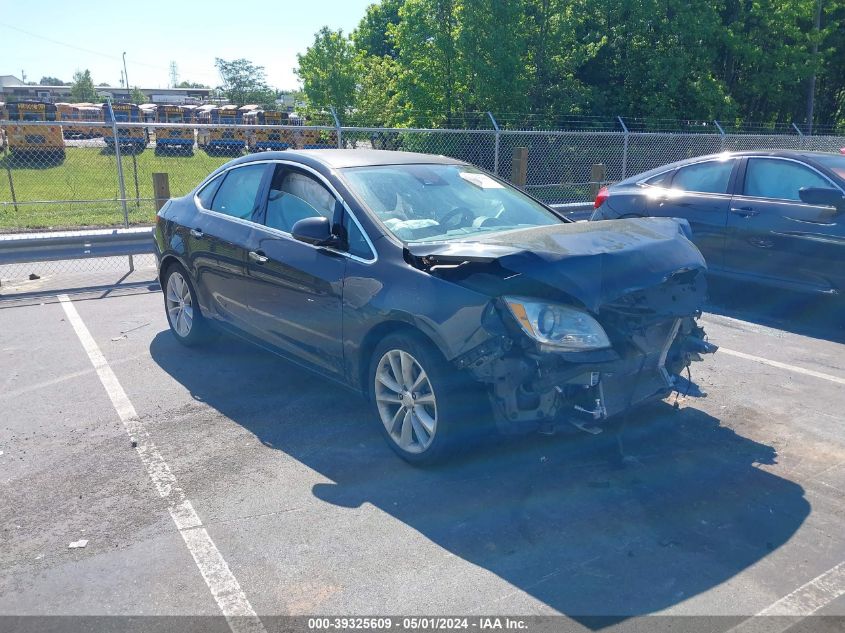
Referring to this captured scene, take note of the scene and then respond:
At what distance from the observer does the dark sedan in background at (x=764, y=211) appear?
23.3 feet

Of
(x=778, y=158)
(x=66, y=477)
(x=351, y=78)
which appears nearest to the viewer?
(x=66, y=477)

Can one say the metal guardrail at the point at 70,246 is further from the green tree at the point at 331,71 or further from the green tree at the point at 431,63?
the green tree at the point at 331,71

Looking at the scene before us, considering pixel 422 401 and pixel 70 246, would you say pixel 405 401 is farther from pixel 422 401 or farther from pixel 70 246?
pixel 70 246

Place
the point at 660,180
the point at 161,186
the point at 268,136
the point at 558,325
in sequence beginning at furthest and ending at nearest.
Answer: the point at 268,136, the point at 161,186, the point at 660,180, the point at 558,325

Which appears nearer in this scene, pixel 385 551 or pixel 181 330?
pixel 385 551

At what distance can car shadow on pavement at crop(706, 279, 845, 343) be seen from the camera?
7320 mm

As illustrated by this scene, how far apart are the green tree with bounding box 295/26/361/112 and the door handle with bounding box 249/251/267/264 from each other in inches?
927

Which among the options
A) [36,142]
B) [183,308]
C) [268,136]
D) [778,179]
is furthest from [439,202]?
[36,142]

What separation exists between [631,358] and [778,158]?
15.4 ft

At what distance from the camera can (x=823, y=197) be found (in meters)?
7.09

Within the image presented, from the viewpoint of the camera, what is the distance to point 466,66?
1908 cm

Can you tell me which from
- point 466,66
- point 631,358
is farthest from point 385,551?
point 466,66

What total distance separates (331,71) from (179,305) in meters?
23.5

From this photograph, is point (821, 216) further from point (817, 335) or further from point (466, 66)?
point (466, 66)
